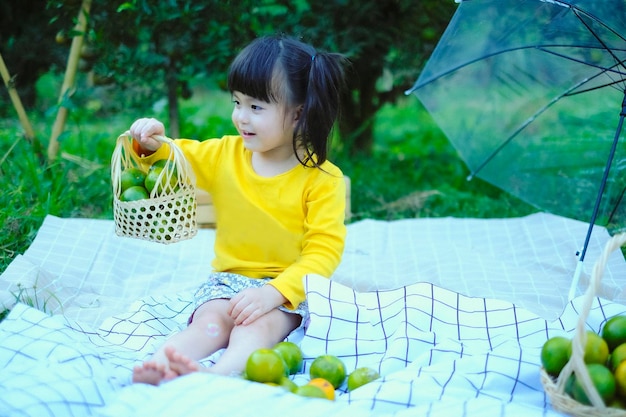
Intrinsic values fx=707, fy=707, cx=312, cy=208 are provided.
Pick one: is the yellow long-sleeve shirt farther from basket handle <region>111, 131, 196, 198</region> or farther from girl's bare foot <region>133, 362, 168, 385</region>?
girl's bare foot <region>133, 362, 168, 385</region>

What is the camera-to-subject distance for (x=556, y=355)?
1.87 metres

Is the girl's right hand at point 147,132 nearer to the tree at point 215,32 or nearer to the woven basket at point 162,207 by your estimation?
the woven basket at point 162,207

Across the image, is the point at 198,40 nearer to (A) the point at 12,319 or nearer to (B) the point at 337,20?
(B) the point at 337,20

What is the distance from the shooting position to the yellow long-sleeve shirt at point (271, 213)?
8.14 feet

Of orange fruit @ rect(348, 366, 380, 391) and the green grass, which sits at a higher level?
orange fruit @ rect(348, 366, 380, 391)

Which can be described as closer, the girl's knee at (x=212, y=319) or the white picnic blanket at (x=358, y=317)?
the white picnic blanket at (x=358, y=317)

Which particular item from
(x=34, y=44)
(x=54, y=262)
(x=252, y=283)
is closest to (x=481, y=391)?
(x=252, y=283)

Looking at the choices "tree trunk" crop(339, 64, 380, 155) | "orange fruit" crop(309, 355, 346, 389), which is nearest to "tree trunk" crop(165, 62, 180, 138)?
"tree trunk" crop(339, 64, 380, 155)

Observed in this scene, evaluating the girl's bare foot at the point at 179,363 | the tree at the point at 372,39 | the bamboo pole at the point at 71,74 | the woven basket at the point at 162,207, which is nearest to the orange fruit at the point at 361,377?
the girl's bare foot at the point at 179,363

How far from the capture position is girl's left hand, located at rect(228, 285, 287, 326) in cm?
225

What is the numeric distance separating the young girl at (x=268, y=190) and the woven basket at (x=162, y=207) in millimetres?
148

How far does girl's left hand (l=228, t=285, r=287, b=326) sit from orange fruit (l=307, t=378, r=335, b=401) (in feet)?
1.14

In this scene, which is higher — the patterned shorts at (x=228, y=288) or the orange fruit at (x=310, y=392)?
the orange fruit at (x=310, y=392)

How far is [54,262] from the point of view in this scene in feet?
9.82
